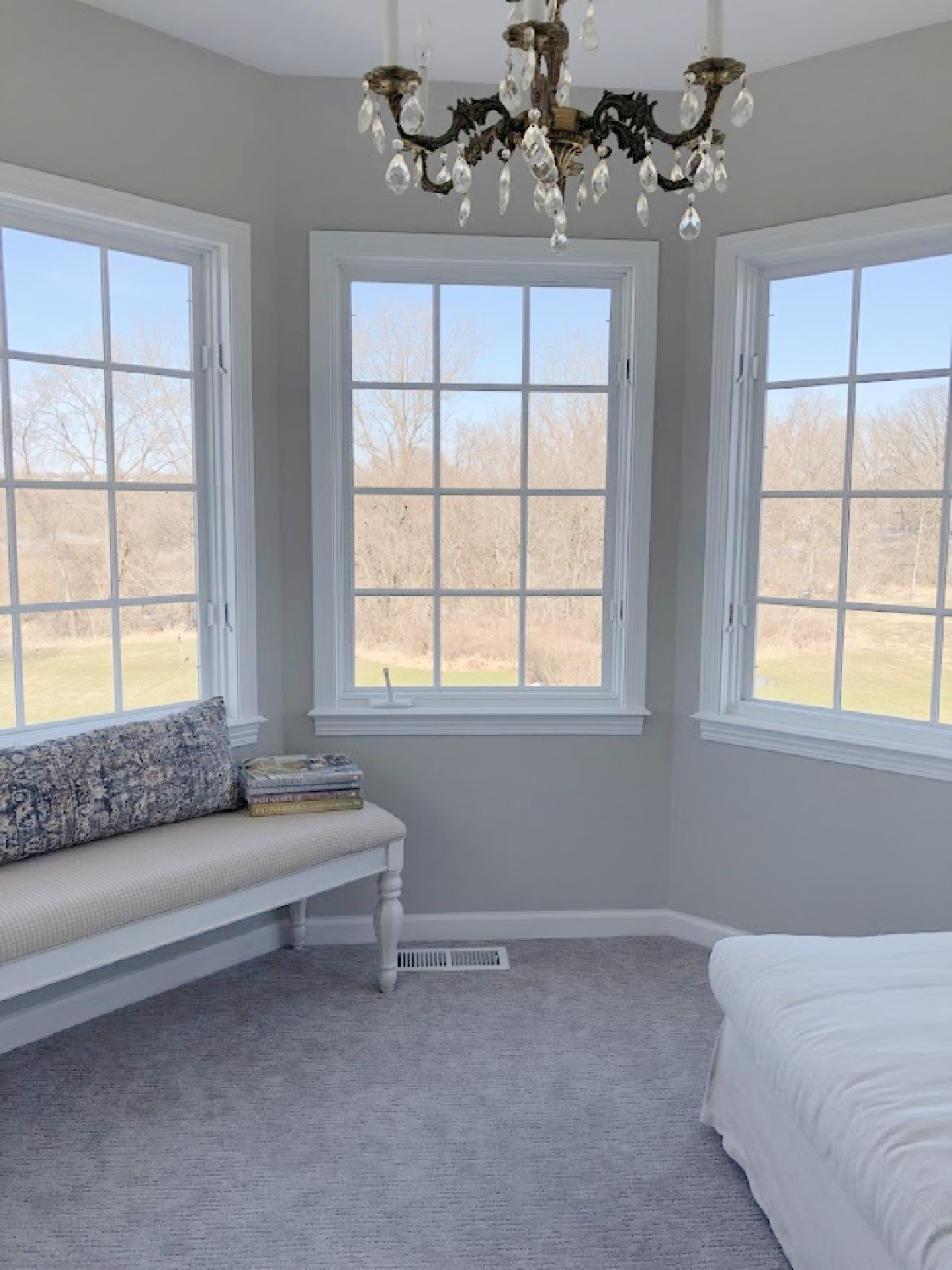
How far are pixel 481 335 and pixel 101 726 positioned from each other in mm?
1748

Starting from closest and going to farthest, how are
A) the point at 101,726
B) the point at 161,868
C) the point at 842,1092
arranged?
the point at 842,1092 < the point at 161,868 < the point at 101,726

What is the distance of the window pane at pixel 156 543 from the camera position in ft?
9.68

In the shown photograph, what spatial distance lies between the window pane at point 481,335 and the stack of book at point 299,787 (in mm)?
1356

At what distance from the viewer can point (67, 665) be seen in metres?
2.84

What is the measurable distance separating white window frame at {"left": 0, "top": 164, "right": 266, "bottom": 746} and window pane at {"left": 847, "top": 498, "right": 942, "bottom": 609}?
193 centimetres

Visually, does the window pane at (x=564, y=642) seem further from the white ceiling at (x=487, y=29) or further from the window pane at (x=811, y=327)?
the white ceiling at (x=487, y=29)

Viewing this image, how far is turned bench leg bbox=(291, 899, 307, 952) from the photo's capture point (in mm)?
3271

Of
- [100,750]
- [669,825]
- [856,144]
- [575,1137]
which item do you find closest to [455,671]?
[669,825]

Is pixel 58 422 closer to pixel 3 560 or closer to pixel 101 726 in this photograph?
pixel 3 560

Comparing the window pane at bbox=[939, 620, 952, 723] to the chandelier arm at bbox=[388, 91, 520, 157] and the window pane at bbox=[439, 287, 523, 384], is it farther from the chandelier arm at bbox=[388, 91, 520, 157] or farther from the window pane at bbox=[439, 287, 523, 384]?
the chandelier arm at bbox=[388, 91, 520, 157]

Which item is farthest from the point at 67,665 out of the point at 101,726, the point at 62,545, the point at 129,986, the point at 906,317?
the point at 906,317

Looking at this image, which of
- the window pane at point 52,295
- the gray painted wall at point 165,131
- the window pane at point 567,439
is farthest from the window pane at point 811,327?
the window pane at point 52,295

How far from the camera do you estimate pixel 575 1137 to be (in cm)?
230

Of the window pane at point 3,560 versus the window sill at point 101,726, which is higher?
the window pane at point 3,560
